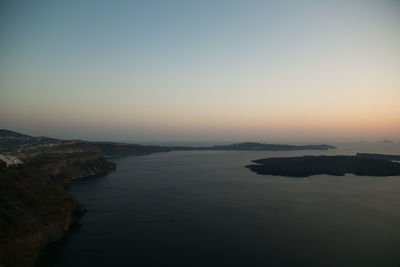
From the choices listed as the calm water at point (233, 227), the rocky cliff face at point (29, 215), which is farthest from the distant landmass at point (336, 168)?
the rocky cliff face at point (29, 215)

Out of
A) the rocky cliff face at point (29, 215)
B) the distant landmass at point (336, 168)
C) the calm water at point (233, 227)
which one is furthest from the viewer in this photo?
the distant landmass at point (336, 168)

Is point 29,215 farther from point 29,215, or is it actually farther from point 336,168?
point 336,168

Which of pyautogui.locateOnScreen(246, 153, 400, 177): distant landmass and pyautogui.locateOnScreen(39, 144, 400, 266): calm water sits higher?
pyautogui.locateOnScreen(246, 153, 400, 177): distant landmass

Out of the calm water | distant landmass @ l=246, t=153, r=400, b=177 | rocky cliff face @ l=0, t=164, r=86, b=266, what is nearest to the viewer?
rocky cliff face @ l=0, t=164, r=86, b=266

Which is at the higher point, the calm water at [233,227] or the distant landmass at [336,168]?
the distant landmass at [336,168]

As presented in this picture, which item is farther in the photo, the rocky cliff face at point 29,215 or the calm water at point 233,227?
the calm water at point 233,227

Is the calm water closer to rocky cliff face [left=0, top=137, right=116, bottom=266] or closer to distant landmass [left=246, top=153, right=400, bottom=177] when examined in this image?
rocky cliff face [left=0, top=137, right=116, bottom=266]

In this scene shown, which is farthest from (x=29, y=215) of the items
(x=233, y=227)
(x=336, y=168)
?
(x=336, y=168)

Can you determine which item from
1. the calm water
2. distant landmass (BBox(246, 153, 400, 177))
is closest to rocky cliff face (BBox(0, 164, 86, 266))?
the calm water

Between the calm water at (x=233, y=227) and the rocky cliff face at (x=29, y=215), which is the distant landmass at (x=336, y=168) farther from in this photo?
the rocky cliff face at (x=29, y=215)
